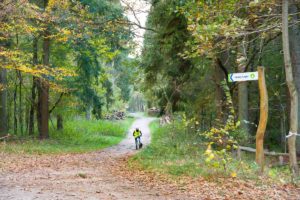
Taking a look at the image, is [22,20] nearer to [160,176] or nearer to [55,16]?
[55,16]

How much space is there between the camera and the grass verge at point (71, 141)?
17.8 metres

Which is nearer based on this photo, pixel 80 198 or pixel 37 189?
pixel 80 198

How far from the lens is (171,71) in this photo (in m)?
17.8

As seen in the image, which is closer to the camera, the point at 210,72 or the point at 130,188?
the point at 130,188

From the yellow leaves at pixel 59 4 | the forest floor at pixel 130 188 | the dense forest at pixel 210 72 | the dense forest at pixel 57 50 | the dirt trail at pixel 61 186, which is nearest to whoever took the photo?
the forest floor at pixel 130 188

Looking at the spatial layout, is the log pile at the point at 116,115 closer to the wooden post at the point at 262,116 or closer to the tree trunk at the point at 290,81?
the wooden post at the point at 262,116

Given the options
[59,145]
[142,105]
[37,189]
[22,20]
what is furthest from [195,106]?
[142,105]

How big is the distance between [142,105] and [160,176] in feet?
294

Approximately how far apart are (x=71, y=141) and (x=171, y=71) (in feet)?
29.8

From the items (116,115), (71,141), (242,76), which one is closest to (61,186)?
(242,76)

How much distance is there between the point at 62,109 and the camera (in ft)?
80.6

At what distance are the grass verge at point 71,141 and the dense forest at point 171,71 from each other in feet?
0.49

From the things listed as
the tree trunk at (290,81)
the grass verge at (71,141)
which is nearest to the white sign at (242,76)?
the tree trunk at (290,81)

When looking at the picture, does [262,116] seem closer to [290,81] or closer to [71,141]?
[290,81]
